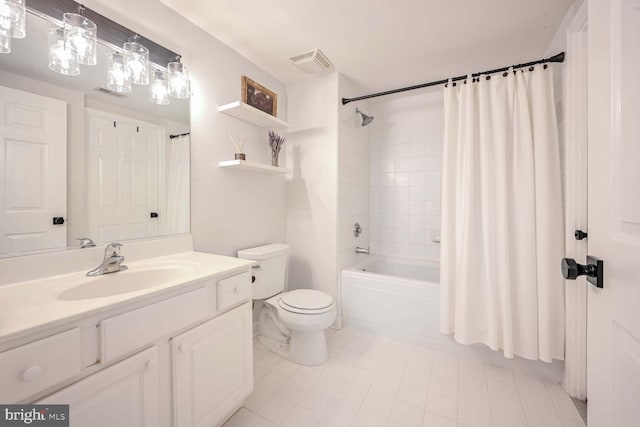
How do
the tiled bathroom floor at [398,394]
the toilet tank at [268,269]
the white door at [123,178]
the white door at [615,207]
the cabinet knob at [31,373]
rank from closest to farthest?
1. the white door at [615,207]
2. the cabinet knob at [31,373]
3. the white door at [123,178]
4. the tiled bathroom floor at [398,394]
5. the toilet tank at [268,269]

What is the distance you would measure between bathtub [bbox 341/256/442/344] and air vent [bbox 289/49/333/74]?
1745 mm

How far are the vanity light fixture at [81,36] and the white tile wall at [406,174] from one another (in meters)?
2.39

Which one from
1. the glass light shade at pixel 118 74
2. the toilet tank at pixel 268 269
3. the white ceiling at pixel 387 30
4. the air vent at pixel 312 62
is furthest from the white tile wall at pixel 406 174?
the glass light shade at pixel 118 74

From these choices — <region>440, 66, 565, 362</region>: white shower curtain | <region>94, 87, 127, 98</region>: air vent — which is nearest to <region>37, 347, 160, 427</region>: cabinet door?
<region>94, 87, 127, 98</region>: air vent

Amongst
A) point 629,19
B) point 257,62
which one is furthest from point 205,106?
point 629,19

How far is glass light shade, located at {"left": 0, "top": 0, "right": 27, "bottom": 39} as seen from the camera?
92 cm

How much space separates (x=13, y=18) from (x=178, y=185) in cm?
86

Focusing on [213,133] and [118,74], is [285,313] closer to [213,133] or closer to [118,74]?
[213,133]

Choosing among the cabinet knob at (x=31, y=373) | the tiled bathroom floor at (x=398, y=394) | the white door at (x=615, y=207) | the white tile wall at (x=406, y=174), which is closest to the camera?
the white door at (x=615, y=207)

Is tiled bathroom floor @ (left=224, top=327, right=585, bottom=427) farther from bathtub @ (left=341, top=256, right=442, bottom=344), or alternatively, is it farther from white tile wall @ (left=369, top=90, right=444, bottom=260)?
white tile wall @ (left=369, top=90, right=444, bottom=260)

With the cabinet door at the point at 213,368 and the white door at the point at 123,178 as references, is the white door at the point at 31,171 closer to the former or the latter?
the white door at the point at 123,178

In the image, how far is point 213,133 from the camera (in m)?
1.75

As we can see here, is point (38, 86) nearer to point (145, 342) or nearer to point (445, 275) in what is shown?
point (145, 342)

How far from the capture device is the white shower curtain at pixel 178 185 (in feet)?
4.87
